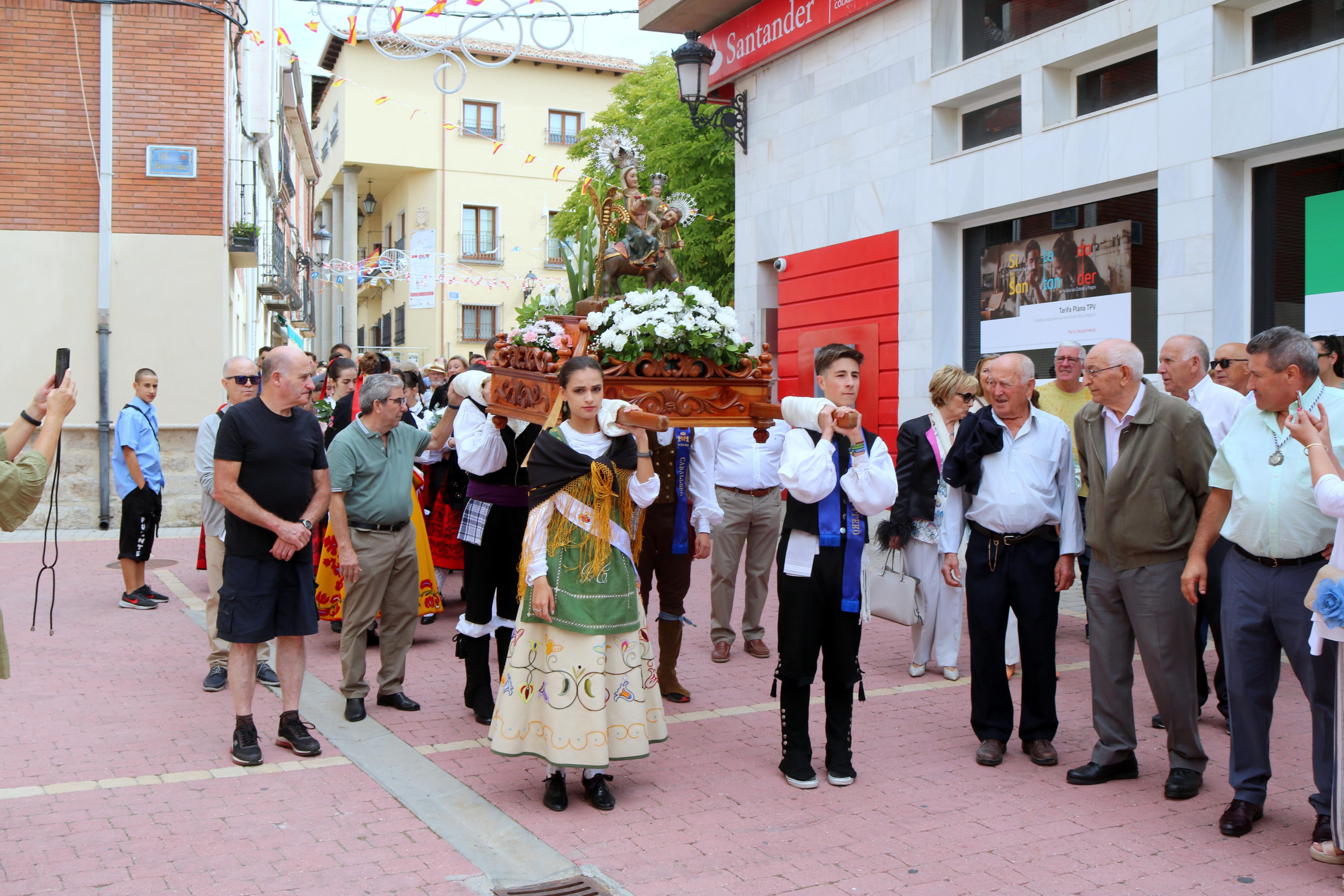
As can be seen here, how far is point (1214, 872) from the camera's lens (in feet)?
13.8

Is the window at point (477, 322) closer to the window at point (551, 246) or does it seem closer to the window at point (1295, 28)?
the window at point (551, 246)

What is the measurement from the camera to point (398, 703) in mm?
6465

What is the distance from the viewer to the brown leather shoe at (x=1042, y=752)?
553cm

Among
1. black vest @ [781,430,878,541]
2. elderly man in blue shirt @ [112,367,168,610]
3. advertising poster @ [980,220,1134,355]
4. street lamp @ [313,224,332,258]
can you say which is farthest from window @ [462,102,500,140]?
black vest @ [781,430,878,541]

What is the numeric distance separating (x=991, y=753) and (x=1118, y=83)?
773 centimetres

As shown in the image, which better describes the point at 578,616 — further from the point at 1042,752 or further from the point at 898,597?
the point at 898,597

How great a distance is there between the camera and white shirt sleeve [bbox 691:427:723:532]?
652cm

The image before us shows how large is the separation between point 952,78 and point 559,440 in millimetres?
9052

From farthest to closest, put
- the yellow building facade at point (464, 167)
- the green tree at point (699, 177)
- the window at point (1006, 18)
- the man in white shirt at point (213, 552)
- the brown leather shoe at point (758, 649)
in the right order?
the yellow building facade at point (464, 167) < the green tree at point (699, 177) < the window at point (1006, 18) < the brown leather shoe at point (758, 649) < the man in white shirt at point (213, 552)

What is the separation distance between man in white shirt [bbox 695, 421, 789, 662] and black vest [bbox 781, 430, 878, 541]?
2372 millimetres

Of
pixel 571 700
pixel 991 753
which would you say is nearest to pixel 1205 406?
pixel 991 753

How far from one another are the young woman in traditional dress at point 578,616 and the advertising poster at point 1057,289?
718 centimetres

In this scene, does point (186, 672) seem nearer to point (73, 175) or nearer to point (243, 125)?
point (73, 175)

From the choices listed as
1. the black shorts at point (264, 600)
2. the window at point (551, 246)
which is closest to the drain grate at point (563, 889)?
the black shorts at point (264, 600)
